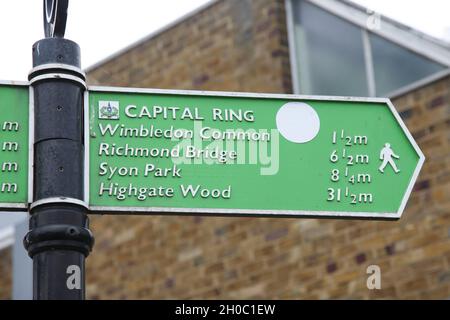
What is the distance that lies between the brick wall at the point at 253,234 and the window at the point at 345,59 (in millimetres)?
217

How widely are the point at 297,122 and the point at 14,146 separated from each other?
1.06m

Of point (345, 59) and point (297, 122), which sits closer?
point (297, 122)

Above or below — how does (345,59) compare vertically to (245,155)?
above

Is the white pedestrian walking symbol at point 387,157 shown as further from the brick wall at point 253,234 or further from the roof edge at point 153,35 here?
the roof edge at point 153,35

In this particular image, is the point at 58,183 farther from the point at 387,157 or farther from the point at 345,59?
the point at 345,59

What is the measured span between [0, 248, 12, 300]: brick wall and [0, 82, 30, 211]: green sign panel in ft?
39.5

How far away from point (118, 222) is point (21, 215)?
13.5ft

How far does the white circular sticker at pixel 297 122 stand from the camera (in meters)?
4.15

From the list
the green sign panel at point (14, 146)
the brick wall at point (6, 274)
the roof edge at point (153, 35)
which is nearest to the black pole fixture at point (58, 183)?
the green sign panel at point (14, 146)

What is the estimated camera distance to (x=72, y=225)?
3752 mm

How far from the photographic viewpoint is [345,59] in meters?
11.9

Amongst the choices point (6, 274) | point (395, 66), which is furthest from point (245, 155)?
point (6, 274)

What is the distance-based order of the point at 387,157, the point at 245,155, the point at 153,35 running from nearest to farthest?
1. the point at 245,155
2. the point at 387,157
3. the point at 153,35
